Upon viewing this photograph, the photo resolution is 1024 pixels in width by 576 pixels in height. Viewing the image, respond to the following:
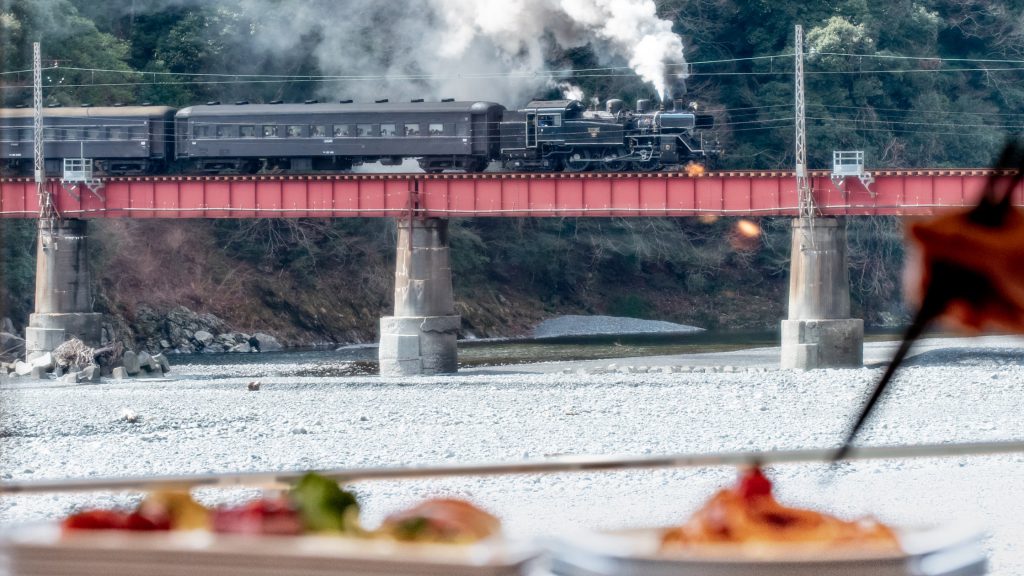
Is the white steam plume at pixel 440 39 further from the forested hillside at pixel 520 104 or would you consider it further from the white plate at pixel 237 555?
the white plate at pixel 237 555

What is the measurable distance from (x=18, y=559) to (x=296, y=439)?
69.3 feet

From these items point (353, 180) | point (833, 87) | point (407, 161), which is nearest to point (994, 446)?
→ point (353, 180)

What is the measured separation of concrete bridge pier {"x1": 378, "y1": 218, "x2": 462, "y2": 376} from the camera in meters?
37.5

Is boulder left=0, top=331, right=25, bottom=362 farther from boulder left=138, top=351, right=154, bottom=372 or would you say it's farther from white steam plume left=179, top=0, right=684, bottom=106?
white steam plume left=179, top=0, right=684, bottom=106

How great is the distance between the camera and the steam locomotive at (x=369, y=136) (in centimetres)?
4391

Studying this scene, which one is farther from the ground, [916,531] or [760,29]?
[760,29]

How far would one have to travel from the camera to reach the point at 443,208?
41469mm

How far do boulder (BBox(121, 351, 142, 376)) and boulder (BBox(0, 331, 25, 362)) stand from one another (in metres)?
5.36

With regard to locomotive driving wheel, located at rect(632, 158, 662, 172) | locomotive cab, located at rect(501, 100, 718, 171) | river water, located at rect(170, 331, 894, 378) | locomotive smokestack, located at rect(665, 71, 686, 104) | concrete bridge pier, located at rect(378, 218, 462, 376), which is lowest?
→ river water, located at rect(170, 331, 894, 378)

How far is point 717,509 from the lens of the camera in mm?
2393

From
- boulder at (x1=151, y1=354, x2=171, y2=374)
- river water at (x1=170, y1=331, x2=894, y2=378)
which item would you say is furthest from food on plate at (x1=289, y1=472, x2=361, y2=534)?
boulder at (x1=151, y1=354, x2=171, y2=374)

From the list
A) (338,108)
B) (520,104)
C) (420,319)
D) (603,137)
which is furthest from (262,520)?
(520,104)

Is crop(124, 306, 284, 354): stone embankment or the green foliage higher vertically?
the green foliage

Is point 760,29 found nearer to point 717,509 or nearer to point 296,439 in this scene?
point 296,439
